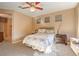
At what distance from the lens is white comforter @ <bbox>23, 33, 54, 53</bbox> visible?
160 cm

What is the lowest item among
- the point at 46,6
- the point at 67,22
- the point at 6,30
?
the point at 6,30

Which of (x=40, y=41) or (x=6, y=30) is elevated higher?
(x=6, y=30)

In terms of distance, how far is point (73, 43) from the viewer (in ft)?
5.20

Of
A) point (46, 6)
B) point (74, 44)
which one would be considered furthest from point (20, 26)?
point (74, 44)

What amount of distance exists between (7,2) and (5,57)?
2.68 ft

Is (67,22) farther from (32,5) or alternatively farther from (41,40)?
(32,5)

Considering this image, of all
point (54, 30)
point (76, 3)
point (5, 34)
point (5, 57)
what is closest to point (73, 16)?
point (76, 3)

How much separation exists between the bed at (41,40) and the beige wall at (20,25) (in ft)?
0.32

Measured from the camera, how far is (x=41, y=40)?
1.62 meters

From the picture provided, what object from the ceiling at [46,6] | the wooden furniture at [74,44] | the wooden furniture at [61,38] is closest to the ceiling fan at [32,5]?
the ceiling at [46,6]

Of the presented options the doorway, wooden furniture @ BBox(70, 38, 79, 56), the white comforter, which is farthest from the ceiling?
wooden furniture @ BBox(70, 38, 79, 56)

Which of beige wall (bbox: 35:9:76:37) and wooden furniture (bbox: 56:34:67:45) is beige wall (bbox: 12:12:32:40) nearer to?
beige wall (bbox: 35:9:76:37)

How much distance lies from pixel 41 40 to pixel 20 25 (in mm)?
391

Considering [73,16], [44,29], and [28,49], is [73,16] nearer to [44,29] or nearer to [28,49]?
[44,29]
